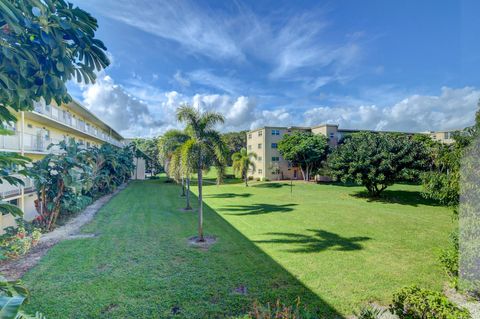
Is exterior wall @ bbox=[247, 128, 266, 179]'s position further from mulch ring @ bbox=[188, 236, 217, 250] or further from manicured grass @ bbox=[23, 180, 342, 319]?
mulch ring @ bbox=[188, 236, 217, 250]

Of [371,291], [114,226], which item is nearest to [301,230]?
[371,291]

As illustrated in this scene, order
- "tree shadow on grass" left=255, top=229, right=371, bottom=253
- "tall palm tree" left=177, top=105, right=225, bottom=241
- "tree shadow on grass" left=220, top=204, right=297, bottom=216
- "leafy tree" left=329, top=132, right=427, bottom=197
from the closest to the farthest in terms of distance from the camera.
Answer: "tree shadow on grass" left=255, top=229, right=371, bottom=253, "tall palm tree" left=177, top=105, right=225, bottom=241, "tree shadow on grass" left=220, top=204, right=297, bottom=216, "leafy tree" left=329, top=132, right=427, bottom=197

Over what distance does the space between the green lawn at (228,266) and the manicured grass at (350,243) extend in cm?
5

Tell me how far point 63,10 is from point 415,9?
38.6 feet

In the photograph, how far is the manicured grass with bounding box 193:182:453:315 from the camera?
6594 mm

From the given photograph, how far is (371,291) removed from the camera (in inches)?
244

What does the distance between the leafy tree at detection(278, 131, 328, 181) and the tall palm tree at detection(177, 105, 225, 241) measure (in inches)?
1002

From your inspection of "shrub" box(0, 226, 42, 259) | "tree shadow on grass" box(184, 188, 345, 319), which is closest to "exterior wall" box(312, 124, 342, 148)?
"tree shadow on grass" box(184, 188, 345, 319)

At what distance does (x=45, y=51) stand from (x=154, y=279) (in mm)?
6080

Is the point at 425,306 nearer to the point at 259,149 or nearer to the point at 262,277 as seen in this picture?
the point at 262,277

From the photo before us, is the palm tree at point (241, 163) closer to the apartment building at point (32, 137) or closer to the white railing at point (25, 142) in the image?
the apartment building at point (32, 137)

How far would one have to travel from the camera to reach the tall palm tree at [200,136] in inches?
406

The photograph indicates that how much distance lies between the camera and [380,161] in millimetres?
20594

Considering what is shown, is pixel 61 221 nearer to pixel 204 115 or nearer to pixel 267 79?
pixel 204 115
